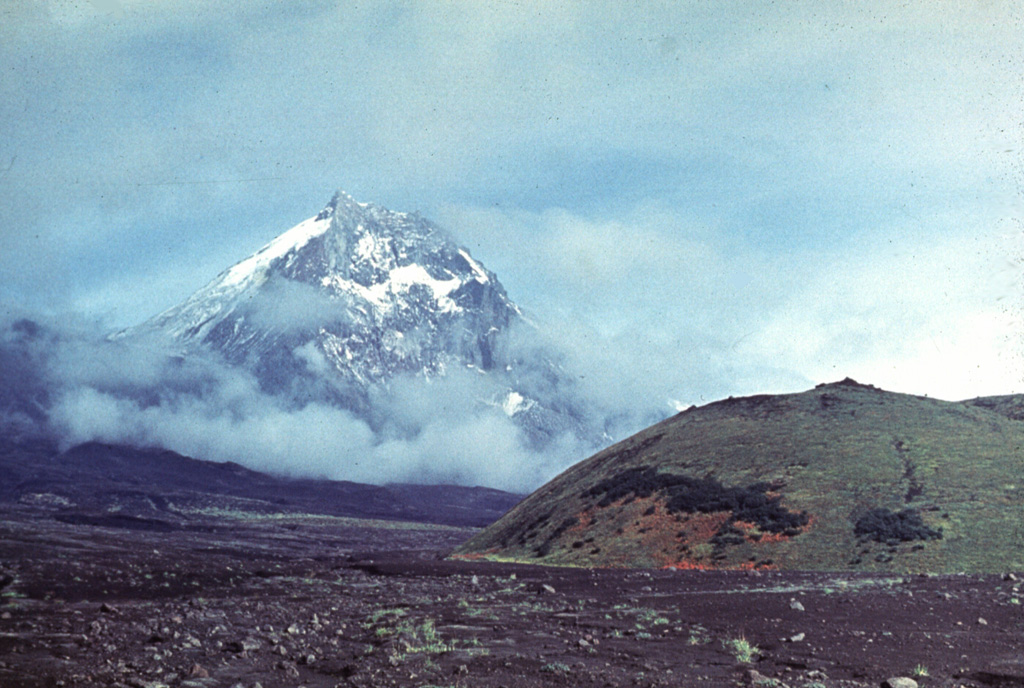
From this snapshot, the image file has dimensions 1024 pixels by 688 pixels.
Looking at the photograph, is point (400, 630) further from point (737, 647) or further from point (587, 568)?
point (587, 568)

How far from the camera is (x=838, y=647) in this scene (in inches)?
886

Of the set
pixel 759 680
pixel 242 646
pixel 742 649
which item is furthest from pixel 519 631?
pixel 759 680

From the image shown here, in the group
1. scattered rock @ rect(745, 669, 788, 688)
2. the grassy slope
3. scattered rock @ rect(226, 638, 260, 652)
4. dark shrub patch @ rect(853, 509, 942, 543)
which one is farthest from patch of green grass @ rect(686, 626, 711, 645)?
dark shrub patch @ rect(853, 509, 942, 543)

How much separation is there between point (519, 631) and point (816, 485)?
45.0 metres

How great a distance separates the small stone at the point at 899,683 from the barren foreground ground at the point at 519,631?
56cm

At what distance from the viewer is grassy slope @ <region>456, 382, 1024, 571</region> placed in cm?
5297

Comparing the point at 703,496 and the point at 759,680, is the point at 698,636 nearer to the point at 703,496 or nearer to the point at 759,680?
the point at 759,680

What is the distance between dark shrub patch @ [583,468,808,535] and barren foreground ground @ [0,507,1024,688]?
12.8m

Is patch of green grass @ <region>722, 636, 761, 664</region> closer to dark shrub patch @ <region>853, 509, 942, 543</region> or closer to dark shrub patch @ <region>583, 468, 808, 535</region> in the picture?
dark shrub patch @ <region>853, 509, 942, 543</region>

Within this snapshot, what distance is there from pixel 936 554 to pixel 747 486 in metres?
19.3

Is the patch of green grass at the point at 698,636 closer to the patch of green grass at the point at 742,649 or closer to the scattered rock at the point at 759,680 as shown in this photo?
the patch of green grass at the point at 742,649

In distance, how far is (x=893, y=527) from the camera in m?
54.2

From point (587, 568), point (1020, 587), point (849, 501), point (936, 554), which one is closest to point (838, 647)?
point (1020, 587)

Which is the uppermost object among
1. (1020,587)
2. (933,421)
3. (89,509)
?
(933,421)
